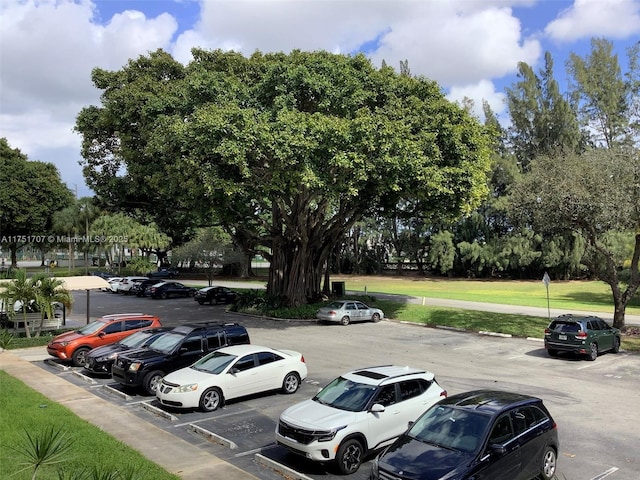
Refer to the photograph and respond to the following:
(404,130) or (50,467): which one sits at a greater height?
(404,130)

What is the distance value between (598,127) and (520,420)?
69098mm

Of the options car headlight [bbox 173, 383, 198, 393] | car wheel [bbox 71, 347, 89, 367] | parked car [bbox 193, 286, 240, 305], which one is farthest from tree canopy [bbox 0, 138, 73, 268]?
car headlight [bbox 173, 383, 198, 393]

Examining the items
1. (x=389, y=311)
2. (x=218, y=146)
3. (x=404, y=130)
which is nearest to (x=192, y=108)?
(x=218, y=146)

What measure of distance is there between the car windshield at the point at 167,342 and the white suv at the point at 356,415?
20.9ft

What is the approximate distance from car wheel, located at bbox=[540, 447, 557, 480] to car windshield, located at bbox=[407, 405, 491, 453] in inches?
56.9

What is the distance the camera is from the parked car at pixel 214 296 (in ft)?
126

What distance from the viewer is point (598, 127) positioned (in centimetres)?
Answer: 6675

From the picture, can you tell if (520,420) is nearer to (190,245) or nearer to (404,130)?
(404,130)

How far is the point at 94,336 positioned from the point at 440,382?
1192 centimetres

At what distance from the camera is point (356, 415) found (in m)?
9.17

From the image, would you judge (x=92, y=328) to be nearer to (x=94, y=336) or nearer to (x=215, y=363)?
(x=94, y=336)

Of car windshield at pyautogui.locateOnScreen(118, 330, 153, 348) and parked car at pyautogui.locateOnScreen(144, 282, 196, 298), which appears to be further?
parked car at pyautogui.locateOnScreen(144, 282, 196, 298)

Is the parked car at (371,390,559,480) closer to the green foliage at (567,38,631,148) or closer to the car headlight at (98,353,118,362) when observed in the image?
the car headlight at (98,353,118,362)

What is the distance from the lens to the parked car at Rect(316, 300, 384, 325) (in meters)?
28.1
